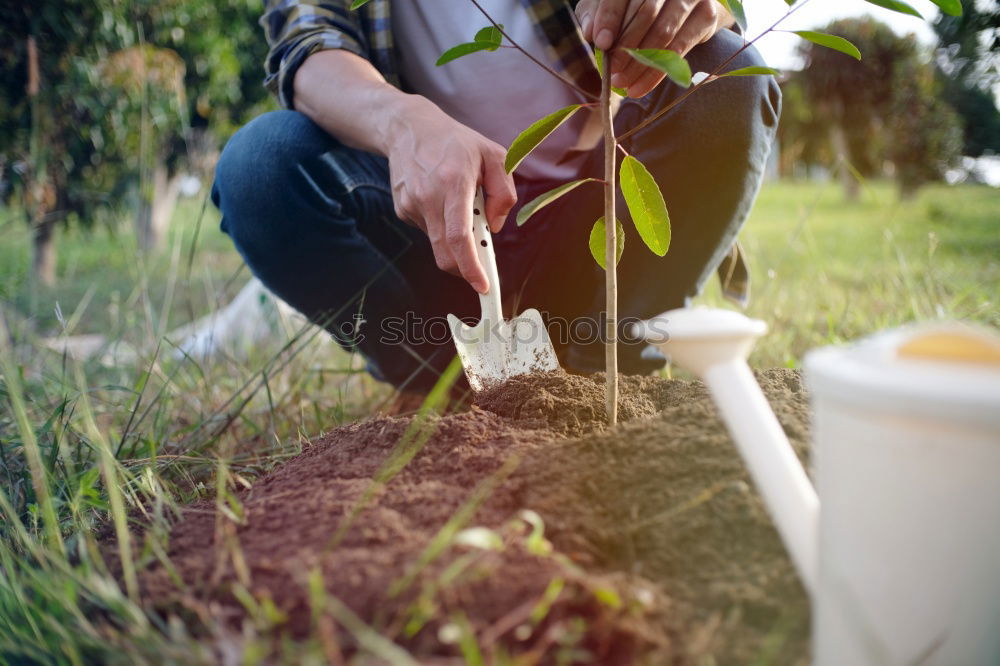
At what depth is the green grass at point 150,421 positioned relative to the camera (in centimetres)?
68

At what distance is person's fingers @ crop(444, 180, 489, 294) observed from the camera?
116 cm

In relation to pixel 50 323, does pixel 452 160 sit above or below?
above

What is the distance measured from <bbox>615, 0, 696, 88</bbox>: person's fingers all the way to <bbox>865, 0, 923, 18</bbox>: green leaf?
37 centimetres

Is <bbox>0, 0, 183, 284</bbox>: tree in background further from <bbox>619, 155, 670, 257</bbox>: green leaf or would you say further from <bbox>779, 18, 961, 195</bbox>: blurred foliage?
<bbox>779, 18, 961, 195</bbox>: blurred foliage

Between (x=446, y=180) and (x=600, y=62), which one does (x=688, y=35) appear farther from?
(x=446, y=180)

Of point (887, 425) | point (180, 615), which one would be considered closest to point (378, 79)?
point (180, 615)

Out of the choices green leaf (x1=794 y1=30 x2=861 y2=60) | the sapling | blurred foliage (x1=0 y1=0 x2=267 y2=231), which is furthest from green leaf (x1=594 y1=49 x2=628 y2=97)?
blurred foliage (x1=0 y1=0 x2=267 y2=231)

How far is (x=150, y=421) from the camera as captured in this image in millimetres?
1651

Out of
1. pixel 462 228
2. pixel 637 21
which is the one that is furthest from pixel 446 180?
pixel 637 21

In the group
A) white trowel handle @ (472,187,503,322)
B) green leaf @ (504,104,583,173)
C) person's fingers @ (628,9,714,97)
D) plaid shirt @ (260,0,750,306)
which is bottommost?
white trowel handle @ (472,187,503,322)

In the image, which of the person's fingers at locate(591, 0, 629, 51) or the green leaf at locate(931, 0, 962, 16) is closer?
the green leaf at locate(931, 0, 962, 16)

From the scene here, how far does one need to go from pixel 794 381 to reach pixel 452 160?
665 millimetres

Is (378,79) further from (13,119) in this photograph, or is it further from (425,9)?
(13,119)

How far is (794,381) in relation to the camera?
1.11 m
